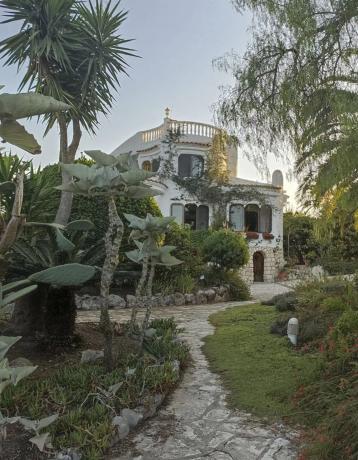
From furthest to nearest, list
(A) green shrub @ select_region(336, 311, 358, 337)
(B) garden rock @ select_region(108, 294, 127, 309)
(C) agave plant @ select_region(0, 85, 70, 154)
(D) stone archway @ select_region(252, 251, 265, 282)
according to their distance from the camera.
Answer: (D) stone archway @ select_region(252, 251, 265, 282) < (B) garden rock @ select_region(108, 294, 127, 309) < (A) green shrub @ select_region(336, 311, 358, 337) < (C) agave plant @ select_region(0, 85, 70, 154)

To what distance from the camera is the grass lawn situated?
4.24 m

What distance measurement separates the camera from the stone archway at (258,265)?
26.3 metres

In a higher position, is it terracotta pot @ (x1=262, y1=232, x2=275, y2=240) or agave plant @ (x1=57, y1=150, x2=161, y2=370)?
terracotta pot @ (x1=262, y1=232, x2=275, y2=240)

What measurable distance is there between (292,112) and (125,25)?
7.59m

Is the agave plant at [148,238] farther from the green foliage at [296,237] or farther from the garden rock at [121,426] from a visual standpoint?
the green foliage at [296,237]

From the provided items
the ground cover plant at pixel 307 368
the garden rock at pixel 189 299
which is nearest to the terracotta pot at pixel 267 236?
the garden rock at pixel 189 299

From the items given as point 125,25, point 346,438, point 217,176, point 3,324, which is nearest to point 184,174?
point 217,176

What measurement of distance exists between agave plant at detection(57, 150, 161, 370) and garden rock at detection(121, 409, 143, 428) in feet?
2.58

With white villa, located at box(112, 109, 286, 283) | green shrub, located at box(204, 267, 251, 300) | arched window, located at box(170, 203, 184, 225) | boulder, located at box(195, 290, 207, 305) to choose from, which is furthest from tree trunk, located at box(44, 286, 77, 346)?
arched window, located at box(170, 203, 184, 225)

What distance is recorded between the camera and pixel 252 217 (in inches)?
1088

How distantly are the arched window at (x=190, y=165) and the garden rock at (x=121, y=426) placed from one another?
22.5 metres

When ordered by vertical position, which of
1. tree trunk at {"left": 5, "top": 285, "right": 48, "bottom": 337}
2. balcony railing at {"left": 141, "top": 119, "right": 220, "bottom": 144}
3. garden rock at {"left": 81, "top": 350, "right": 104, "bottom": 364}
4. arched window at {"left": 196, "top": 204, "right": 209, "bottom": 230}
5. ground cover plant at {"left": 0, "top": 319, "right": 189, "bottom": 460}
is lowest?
ground cover plant at {"left": 0, "top": 319, "right": 189, "bottom": 460}

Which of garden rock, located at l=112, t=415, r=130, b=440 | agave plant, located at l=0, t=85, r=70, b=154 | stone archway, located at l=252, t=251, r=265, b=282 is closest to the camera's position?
agave plant, located at l=0, t=85, r=70, b=154

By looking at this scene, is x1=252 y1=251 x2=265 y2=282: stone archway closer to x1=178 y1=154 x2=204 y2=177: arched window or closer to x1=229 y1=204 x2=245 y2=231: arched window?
x1=229 y1=204 x2=245 y2=231: arched window
